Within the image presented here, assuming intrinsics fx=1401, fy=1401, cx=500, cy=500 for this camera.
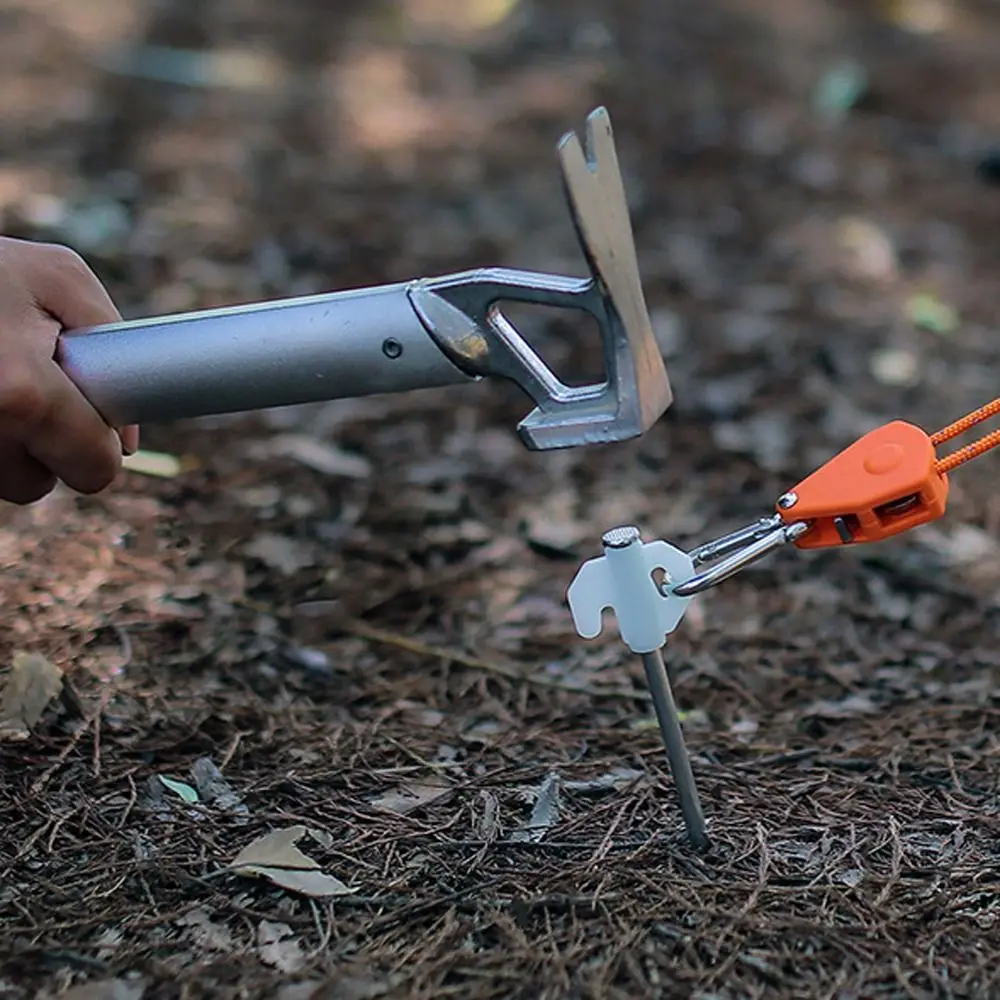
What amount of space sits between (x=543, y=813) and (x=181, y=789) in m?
0.56

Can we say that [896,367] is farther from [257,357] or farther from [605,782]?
[257,357]

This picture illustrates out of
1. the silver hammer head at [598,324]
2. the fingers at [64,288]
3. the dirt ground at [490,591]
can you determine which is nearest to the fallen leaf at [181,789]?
the dirt ground at [490,591]

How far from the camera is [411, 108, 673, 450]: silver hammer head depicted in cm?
172

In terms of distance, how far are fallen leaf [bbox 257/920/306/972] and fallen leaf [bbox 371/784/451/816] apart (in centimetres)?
33

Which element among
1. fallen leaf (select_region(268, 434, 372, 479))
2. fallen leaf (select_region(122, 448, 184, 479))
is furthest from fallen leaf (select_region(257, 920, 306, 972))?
fallen leaf (select_region(268, 434, 372, 479))

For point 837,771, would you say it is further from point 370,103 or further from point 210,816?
point 370,103

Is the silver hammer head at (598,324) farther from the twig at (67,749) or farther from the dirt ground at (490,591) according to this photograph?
the twig at (67,749)

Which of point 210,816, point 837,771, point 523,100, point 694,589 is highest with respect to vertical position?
point 694,589

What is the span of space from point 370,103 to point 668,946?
4641 millimetres

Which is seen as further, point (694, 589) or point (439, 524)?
point (439, 524)

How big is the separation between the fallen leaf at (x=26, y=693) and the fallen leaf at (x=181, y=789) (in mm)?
246

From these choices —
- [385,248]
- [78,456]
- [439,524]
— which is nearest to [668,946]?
[78,456]

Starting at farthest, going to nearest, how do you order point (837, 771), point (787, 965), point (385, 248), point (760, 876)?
point (385, 248) → point (837, 771) → point (760, 876) → point (787, 965)

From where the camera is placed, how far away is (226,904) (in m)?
1.88
